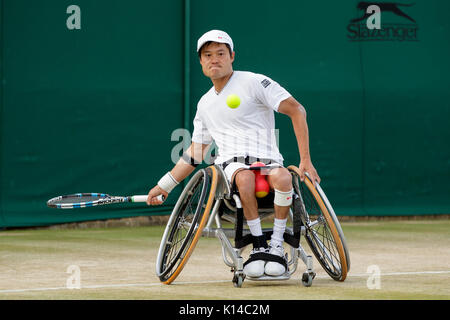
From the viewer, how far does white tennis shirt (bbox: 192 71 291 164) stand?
477 centimetres

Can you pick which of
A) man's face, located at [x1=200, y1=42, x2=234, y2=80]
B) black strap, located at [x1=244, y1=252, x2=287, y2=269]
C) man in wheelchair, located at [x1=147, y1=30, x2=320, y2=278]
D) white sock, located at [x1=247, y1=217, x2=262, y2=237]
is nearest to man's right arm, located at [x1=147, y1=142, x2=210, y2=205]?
man in wheelchair, located at [x1=147, y1=30, x2=320, y2=278]

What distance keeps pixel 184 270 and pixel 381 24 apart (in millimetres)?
5223

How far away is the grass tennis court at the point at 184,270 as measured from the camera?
4.37 m

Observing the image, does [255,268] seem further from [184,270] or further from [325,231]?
[184,270]

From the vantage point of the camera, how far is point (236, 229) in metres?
4.62

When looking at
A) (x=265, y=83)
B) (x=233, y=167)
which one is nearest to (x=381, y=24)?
(x=265, y=83)

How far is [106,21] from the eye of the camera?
8727 millimetres

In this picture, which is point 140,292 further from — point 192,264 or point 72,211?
point 72,211

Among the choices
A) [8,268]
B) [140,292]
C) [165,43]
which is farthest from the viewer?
[165,43]

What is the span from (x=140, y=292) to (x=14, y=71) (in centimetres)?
442

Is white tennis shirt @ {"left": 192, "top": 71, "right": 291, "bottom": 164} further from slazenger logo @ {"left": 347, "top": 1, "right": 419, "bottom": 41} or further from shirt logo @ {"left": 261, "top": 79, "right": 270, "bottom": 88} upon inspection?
slazenger logo @ {"left": 347, "top": 1, "right": 419, "bottom": 41}

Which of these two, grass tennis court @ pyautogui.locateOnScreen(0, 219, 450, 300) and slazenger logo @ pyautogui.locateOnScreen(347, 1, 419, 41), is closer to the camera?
grass tennis court @ pyautogui.locateOnScreen(0, 219, 450, 300)

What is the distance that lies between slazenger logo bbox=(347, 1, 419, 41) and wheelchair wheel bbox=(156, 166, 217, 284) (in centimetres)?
533

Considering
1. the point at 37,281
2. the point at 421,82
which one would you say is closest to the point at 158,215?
the point at 421,82
